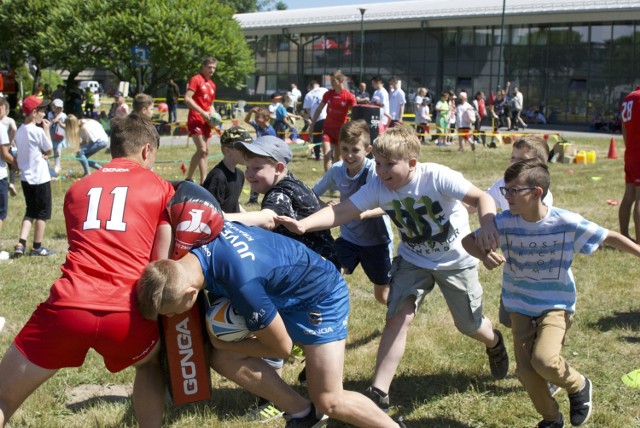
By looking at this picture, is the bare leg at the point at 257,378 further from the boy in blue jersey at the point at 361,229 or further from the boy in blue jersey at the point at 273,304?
the boy in blue jersey at the point at 361,229

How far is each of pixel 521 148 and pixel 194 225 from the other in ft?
8.83

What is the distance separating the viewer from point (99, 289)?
10.6 feet

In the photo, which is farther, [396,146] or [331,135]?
[331,135]

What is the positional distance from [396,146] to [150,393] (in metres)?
1.93

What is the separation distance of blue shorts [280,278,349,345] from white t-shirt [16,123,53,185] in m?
5.42

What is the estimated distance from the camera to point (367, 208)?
444 cm

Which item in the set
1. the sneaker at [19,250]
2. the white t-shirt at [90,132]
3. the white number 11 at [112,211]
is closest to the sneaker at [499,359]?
the white number 11 at [112,211]

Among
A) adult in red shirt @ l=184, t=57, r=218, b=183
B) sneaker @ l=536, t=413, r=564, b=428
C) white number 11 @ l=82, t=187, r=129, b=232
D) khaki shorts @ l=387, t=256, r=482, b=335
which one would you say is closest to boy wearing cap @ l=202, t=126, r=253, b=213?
khaki shorts @ l=387, t=256, r=482, b=335

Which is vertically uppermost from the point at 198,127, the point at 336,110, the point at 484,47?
the point at 484,47

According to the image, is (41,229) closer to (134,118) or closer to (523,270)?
(134,118)

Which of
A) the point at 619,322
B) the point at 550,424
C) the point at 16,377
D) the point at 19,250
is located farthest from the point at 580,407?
the point at 19,250

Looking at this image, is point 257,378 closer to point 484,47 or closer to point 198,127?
point 198,127

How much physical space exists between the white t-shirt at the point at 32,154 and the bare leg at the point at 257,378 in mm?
5246

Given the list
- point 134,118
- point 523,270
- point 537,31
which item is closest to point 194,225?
point 134,118
